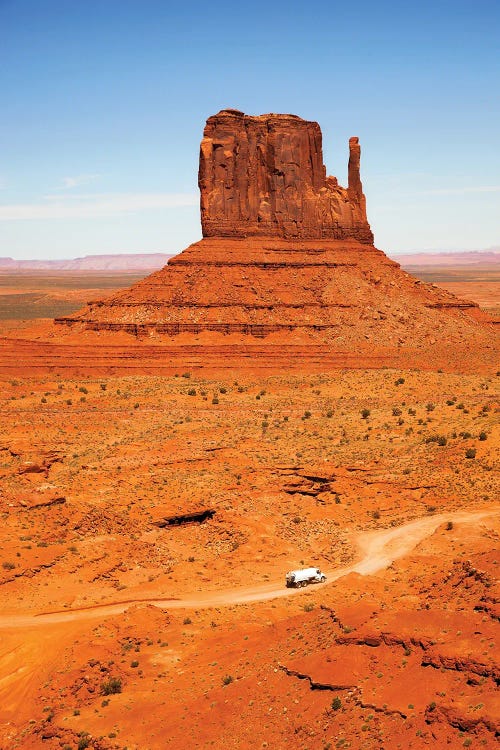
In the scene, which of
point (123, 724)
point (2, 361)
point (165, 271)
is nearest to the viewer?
point (123, 724)

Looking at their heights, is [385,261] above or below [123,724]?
above

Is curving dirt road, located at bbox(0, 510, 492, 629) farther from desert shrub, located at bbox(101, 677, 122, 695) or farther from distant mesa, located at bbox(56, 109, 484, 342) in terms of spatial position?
distant mesa, located at bbox(56, 109, 484, 342)

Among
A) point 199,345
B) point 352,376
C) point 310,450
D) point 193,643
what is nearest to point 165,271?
point 199,345

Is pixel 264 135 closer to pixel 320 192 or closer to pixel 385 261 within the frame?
pixel 320 192

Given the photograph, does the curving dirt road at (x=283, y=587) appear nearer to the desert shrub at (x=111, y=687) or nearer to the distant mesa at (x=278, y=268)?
the desert shrub at (x=111, y=687)

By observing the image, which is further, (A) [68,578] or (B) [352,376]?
(B) [352,376]

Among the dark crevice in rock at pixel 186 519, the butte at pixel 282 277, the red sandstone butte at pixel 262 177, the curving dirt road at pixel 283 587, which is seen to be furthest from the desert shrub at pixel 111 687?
the red sandstone butte at pixel 262 177

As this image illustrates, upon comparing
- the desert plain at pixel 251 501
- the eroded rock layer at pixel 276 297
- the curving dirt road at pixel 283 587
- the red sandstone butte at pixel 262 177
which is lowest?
the curving dirt road at pixel 283 587
